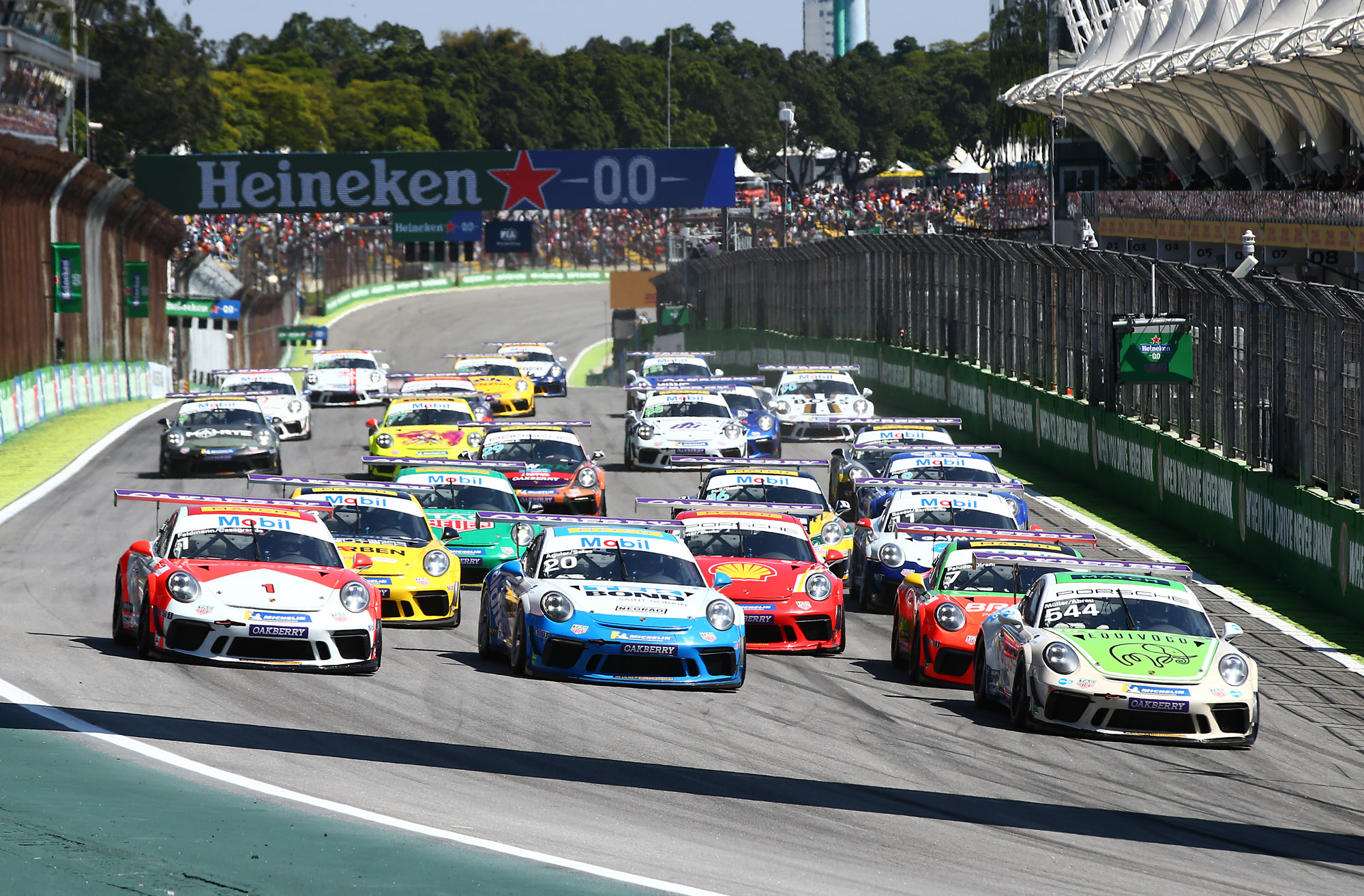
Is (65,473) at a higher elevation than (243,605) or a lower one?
lower

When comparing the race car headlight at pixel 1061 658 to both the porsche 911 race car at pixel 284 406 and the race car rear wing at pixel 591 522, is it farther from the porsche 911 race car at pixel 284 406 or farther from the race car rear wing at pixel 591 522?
the porsche 911 race car at pixel 284 406

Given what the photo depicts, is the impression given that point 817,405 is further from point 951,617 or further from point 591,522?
point 951,617

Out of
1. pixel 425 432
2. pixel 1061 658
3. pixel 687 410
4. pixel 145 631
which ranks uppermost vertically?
pixel 687 410

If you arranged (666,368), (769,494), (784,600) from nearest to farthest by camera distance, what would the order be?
(784,600)
(769,494)
(666,368)

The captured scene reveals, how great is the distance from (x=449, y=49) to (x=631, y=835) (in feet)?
516

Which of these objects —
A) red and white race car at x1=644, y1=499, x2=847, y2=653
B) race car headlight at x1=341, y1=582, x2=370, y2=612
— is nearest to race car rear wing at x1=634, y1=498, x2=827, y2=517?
red and white race car at x1=644, y1=499, x2=847, y2=653

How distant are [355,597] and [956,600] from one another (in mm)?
4558

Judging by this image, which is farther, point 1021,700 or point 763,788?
point 1021,700

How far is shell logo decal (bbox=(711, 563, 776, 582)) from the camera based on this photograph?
15594 mm

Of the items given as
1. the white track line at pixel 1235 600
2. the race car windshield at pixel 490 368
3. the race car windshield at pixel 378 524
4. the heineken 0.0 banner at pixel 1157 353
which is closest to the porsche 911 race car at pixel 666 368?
the race car windshield at pixel 490 368

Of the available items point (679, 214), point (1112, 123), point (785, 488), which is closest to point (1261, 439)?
point (785, 488)

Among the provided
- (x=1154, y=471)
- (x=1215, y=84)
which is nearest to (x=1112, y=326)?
(x=1154, y=471)

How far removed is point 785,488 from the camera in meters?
20.0

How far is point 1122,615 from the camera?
13.0 metres
